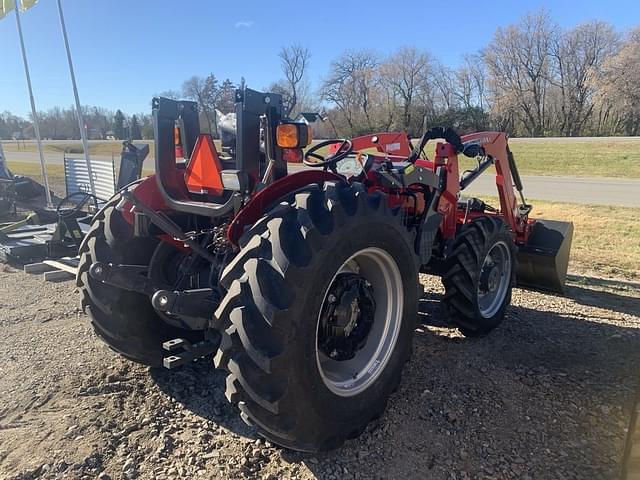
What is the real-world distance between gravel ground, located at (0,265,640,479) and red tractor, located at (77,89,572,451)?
0.28m

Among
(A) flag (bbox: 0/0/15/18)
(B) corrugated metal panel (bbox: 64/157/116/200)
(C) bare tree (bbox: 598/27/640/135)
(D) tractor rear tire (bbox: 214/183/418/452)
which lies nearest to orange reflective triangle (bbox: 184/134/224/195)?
(D) tractor rear tire (bbox: 214/183/418/452)

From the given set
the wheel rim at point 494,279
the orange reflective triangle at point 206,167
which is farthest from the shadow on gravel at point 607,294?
the orange reflective triangle at point 206,167

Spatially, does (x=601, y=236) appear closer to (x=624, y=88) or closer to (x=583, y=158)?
(x=583, y=158)

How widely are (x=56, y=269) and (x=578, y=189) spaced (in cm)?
1503

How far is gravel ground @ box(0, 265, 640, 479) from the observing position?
276cm

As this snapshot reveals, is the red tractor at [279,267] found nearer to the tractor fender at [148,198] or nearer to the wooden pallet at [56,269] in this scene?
the tractor fender at [148,198]

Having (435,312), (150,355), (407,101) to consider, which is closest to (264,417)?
(150,355)

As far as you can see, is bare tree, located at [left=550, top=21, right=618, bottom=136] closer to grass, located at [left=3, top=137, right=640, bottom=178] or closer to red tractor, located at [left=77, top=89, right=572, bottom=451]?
grass, located at [left=3, top=137, right=640, bottom=178]

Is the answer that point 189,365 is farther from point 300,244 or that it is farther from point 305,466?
point 300,244

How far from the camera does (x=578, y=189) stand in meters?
16.0

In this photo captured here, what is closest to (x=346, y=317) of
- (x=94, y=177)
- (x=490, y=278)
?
(x=490, y=278)

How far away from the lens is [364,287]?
2984 mm

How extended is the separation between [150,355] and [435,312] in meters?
2.75

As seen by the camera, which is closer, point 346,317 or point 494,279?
point 346,317
